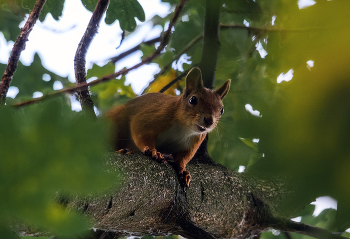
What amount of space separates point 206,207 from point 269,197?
0.34m

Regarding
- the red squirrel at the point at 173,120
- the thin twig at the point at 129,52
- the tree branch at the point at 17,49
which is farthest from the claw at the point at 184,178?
the thin twig at the point at 129,52

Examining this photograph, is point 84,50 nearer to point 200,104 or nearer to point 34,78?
point 200,104

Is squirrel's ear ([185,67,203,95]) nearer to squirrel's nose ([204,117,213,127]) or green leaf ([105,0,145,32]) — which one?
squirrel's nose ([204,117,213,127])

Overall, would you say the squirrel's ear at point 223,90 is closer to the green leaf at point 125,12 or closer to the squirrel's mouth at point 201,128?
the squirrel's mouth at point 201,128

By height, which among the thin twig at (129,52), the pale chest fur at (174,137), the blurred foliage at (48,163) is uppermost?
the thin twig at (129,52)

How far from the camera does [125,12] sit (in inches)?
75.2

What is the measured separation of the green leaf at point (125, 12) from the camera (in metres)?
1.89

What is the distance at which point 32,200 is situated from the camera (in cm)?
33

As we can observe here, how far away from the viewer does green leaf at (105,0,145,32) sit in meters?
1.89

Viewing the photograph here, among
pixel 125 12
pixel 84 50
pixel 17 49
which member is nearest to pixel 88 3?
pixel 125 12

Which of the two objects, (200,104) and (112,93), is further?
(112,93)

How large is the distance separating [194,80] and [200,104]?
160 millimetres

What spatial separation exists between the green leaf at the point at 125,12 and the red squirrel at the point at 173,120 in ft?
1.45

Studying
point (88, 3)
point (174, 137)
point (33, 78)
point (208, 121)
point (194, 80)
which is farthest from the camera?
point (33, 78)
